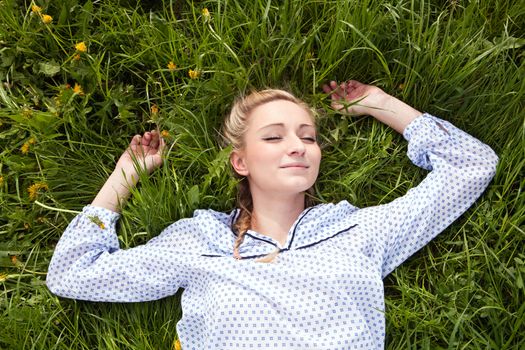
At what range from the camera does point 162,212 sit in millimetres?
3102

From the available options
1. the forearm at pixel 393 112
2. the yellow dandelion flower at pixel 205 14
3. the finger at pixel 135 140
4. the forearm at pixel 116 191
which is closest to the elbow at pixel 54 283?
the forearm at pixel 116 191

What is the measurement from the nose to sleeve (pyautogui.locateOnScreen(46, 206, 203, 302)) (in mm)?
667

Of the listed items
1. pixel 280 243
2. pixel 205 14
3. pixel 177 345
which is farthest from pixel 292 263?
pixel 205 14

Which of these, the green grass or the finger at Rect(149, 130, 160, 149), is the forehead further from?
the finger at Rect(149, 130, 160, 149)

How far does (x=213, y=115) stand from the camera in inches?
129

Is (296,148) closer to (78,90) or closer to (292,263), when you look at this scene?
(292,263)

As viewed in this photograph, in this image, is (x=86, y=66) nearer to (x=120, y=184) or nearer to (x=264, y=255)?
(x=120, y=184)

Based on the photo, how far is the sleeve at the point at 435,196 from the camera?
2.93 meters

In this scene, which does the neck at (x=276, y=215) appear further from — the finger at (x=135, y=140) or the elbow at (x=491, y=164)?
the elbow at (x=491, y=164)

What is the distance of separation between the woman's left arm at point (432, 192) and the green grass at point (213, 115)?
0.35ft

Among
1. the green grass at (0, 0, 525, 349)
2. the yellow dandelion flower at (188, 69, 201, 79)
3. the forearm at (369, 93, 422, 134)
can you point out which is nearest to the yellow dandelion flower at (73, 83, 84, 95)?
the green grass at (0, 0, 525, 349)

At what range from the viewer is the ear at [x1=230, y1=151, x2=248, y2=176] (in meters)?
3.07

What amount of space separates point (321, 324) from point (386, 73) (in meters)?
1.39

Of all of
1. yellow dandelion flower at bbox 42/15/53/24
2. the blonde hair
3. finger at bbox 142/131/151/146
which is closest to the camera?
the blonde hair
